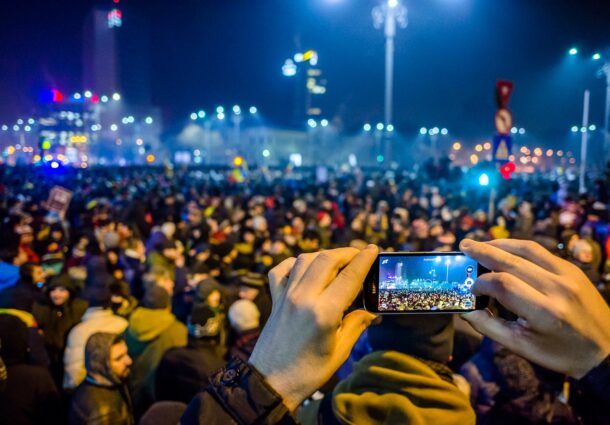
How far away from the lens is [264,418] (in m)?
1.25

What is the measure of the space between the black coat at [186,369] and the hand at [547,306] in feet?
10.0

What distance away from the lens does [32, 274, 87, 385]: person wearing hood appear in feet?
17.7

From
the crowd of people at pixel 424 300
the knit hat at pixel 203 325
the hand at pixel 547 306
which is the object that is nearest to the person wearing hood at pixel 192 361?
the knit hat at pixel 203 325

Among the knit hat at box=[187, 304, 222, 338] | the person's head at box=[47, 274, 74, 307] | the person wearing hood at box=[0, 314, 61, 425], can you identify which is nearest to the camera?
the person wearing hood at box=[0, 314, 61, 425]

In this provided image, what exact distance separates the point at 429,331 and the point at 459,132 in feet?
304

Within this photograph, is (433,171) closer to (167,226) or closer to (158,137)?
(167,226)

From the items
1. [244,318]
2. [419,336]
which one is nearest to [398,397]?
[419,336]

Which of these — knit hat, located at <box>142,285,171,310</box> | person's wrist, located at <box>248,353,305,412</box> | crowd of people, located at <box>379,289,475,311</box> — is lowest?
knit hat, located at <box>142,285,171,310</box>

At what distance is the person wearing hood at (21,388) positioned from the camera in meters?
3.57

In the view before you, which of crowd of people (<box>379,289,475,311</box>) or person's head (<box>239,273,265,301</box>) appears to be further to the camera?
person's head (<box>239,273,265,301</box>)

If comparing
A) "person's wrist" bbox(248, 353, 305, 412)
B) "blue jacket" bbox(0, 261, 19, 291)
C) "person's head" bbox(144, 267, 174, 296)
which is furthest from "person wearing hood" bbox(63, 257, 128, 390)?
"person's wrist" bbox(248, 353, 305, 412)

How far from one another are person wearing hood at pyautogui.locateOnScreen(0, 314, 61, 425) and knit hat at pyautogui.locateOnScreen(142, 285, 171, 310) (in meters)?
1.18

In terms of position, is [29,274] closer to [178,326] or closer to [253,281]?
[178,326]

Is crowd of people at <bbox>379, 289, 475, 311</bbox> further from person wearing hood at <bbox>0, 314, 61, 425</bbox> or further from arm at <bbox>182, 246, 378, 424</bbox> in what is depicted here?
person wearing hood at <bbox>0, 314, 61, 425</bbox>
